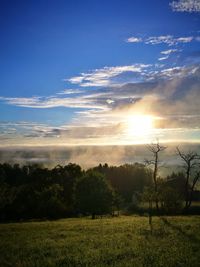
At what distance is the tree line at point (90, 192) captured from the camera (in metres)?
68.1

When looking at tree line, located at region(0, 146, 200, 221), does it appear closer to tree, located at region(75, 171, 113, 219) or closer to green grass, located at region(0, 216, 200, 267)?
tree, located at region(75, 171, 113, 219)

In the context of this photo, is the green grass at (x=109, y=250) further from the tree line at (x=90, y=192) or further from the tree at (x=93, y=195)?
the tree at (x=93, y=195)

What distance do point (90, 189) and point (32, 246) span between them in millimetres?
58186

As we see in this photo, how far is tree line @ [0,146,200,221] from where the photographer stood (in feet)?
224

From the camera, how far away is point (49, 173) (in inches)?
5030

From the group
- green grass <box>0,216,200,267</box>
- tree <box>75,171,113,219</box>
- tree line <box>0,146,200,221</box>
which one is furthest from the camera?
tree <box>75,171,113,219</box>

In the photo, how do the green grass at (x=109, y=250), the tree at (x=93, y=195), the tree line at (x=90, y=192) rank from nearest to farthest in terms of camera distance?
the green grass at (x=109, y=250)
the tree line at (x=90, y=192)
the tree at (x=93, y=195)

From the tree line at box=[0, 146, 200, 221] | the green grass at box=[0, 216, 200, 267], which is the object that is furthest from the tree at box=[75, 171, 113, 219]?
the green grass at box=[0, 216, 200, 267]

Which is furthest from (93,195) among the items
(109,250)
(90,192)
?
(109,250)

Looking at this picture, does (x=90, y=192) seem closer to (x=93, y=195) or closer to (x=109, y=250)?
(x=93, y=195)

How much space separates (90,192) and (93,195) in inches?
54.1

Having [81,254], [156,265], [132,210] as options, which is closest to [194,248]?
[156,265]

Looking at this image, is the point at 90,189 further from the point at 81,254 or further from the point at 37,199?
the point at 81,254

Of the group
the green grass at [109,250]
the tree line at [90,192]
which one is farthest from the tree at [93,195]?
the green grass at [109,250]
